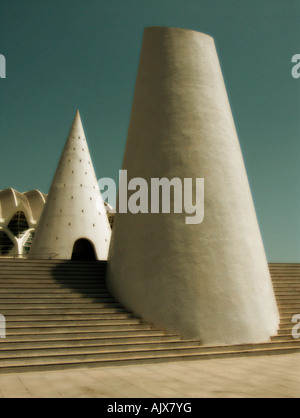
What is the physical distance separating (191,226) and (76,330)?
318cm

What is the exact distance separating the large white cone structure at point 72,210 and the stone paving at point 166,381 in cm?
1032

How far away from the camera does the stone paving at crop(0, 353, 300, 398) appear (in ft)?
15.0

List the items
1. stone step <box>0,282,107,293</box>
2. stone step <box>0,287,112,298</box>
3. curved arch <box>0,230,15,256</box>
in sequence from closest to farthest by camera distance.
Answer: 1. stone step <box>0,287,112,298</box>
2. stone step <box>0,282,107,293</box>
3. curved arch <box>0,230,15,256</box>

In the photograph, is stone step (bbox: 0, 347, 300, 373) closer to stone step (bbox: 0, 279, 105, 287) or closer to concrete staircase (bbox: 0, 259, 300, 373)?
concrete staircase (bbox: 0, 259, 300, 373)

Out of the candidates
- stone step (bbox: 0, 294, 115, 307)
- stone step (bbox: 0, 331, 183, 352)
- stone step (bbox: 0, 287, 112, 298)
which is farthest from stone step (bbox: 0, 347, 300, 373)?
stone step (bbox: 0, 287, 112, 298)

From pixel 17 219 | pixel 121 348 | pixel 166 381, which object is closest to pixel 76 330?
pixel 121 348

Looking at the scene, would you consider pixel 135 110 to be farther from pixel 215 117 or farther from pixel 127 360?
pixel 127 360

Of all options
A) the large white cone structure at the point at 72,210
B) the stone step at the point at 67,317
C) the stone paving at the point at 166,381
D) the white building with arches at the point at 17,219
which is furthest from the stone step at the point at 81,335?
the white building with arches at the point at 17,219

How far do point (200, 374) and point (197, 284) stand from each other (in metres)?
2.40

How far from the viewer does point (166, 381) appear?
523 cm

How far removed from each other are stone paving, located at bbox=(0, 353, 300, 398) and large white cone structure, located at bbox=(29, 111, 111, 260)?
1032cm

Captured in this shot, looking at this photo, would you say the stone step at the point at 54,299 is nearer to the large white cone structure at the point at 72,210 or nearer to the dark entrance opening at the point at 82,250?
the large white cone structure at the point at 72,210

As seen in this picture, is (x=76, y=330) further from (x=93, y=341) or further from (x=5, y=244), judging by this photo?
(x=5, y=244)
